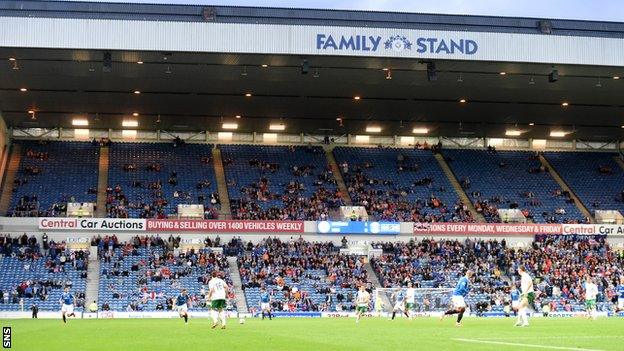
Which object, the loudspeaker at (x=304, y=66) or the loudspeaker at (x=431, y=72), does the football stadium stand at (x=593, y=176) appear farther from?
the loudspeaker at (x=304, y=66)

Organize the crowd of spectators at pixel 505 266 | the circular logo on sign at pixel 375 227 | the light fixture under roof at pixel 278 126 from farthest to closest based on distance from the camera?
Answer: the light fixture under roof at pixel 278 126 → the circular logo on sign at pixel 375 227 → the crowd of spectators at pixel 505 266

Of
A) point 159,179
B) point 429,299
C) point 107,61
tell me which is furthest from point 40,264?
point 429,299

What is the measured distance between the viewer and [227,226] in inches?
2462

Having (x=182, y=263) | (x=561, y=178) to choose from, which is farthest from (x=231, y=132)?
(x=561, y=178)

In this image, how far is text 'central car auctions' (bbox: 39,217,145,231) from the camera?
6053cm

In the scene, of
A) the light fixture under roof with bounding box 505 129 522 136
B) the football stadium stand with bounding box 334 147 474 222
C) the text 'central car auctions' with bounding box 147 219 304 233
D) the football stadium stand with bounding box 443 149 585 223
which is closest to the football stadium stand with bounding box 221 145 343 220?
the text 'central car auctions' with bounding box 147 219 304 233

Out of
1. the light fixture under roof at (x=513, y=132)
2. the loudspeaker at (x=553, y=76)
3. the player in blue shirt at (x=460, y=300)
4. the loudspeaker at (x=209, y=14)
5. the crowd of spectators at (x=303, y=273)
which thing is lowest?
the player in blue shirt at (x=460, y=300)

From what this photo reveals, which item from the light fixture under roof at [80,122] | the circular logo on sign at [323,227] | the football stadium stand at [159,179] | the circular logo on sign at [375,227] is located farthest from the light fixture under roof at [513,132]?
the light fixture under roof at [80,122]

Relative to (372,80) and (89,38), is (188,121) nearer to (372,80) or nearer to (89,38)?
(372,80)

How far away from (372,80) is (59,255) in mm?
22747

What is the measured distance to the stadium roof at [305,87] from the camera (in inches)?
1970

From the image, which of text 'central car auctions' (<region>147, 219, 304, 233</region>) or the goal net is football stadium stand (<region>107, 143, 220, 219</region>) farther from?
the goal net

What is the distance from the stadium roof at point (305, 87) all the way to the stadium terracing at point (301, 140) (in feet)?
0.60

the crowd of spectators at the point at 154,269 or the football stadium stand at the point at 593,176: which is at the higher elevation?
the football stadium stand at the point at 593,176
